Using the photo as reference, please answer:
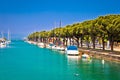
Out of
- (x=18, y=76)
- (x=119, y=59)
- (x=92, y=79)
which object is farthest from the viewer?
(x=119, y=59)

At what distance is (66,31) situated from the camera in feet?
452

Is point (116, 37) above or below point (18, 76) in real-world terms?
above

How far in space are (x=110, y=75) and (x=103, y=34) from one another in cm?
3739

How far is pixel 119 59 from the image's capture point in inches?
2549

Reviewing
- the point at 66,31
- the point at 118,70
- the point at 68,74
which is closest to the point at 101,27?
the point at 118,70

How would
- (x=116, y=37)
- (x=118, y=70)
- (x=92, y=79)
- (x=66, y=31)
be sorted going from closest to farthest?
(x=92, y=79), (x=118, y=70), (x=116, y=37), (x=66, y=31)

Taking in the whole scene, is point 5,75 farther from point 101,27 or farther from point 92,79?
point 101,27

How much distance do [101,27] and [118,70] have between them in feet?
103

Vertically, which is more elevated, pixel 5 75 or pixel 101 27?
pixel 101 27

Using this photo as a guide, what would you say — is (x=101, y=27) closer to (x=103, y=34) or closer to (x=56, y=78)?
(x=103, y=34)

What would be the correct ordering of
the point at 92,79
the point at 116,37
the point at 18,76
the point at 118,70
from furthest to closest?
the point at 116,37 < the point at 118,70 < the point at 18,76 < the point at 92,79

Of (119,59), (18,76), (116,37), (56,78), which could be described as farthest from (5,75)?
(116,37)

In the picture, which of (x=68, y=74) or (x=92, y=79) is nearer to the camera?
(x=92, y=79)

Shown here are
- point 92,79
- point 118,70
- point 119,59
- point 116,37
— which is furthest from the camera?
point 116,37
